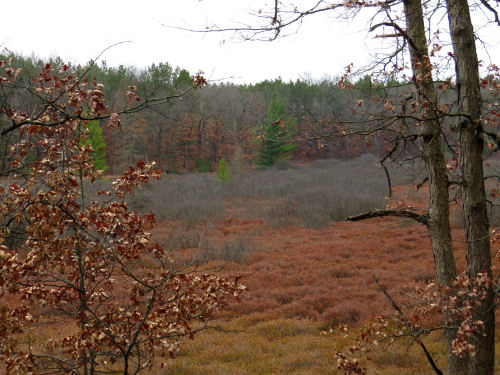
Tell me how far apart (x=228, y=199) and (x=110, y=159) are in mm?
22751

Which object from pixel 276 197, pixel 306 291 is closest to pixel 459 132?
pixel 306 291

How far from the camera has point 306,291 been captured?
1152 cm

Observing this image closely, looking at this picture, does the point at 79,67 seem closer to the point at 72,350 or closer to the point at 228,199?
the point at 72,350

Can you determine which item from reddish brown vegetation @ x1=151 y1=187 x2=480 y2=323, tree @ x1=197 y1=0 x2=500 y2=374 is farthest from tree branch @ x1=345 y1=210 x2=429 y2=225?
reddish brown vegetation @ x1=151 y1=187 x2=480 y2=323

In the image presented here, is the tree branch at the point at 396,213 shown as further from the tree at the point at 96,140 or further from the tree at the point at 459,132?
the tree at the point at 96,140

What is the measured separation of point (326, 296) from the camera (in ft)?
35.8

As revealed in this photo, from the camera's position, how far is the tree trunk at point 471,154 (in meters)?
4.30

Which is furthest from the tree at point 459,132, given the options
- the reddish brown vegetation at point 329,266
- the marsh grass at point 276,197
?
the marsh grass at point 276,197

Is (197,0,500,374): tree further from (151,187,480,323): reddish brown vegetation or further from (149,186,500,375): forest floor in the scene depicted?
(151,187,480,323): reddish brown vegetation

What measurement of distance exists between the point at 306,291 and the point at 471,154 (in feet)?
26.0

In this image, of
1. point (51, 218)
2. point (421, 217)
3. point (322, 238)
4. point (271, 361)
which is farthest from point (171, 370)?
point (322, 238)

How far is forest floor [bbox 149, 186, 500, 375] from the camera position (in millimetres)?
7445

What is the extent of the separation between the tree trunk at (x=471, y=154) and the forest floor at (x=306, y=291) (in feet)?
2.99

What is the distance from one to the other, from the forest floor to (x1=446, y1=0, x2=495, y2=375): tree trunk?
91 centimetres
